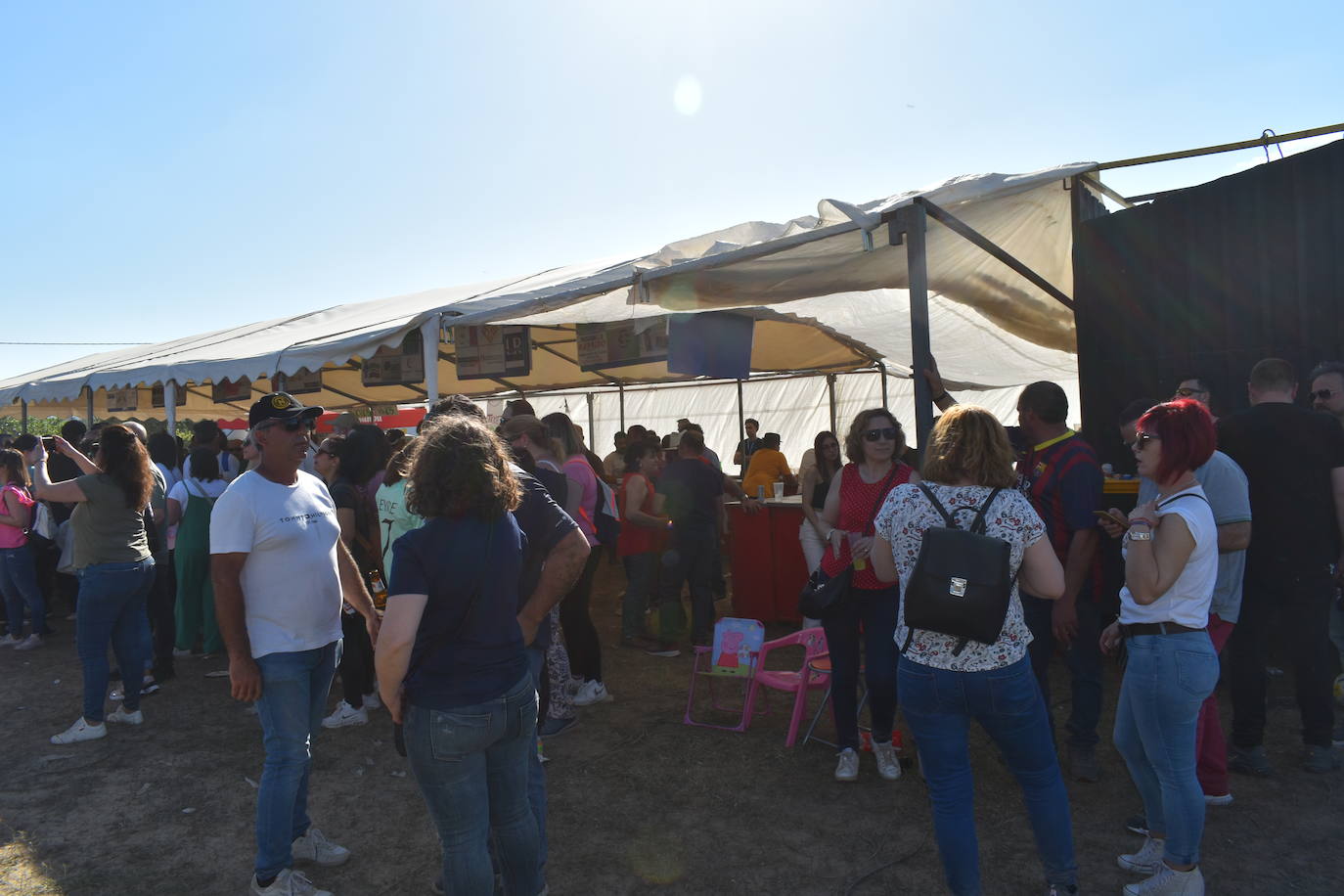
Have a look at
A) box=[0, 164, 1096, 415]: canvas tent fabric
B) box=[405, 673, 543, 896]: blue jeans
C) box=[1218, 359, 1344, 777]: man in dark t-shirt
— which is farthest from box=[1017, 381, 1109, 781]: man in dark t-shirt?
box=[405, 673, 543, 896]: blue jeans

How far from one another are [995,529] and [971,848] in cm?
97

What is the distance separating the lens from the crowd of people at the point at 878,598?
236cm

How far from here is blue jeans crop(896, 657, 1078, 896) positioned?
259 cm

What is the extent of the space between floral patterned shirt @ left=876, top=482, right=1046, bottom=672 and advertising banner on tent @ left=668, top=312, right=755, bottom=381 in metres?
4.66

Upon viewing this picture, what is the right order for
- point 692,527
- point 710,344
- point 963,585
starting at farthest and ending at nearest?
1. point 710,344
2. point 692,527
3. point 963,585

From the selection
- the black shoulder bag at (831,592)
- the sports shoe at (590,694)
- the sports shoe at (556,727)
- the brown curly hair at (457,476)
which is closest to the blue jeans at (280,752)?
the brown curly hair at (457,476)

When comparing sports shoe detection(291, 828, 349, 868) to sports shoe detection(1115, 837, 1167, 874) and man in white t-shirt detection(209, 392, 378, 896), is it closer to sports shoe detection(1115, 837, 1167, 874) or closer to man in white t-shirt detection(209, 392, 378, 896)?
man in white t-shirt detection(209, 392, 378, 896)

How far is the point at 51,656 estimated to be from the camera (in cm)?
736

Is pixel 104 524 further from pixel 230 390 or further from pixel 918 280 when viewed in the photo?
pixel 230 390

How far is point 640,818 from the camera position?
392 centimetres

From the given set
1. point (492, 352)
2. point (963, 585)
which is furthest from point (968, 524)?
point (492, 352)

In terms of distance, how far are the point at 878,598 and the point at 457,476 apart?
2299 millimetres

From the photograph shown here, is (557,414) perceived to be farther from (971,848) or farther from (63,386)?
(63,386)

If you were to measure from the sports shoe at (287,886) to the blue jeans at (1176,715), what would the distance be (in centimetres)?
294
